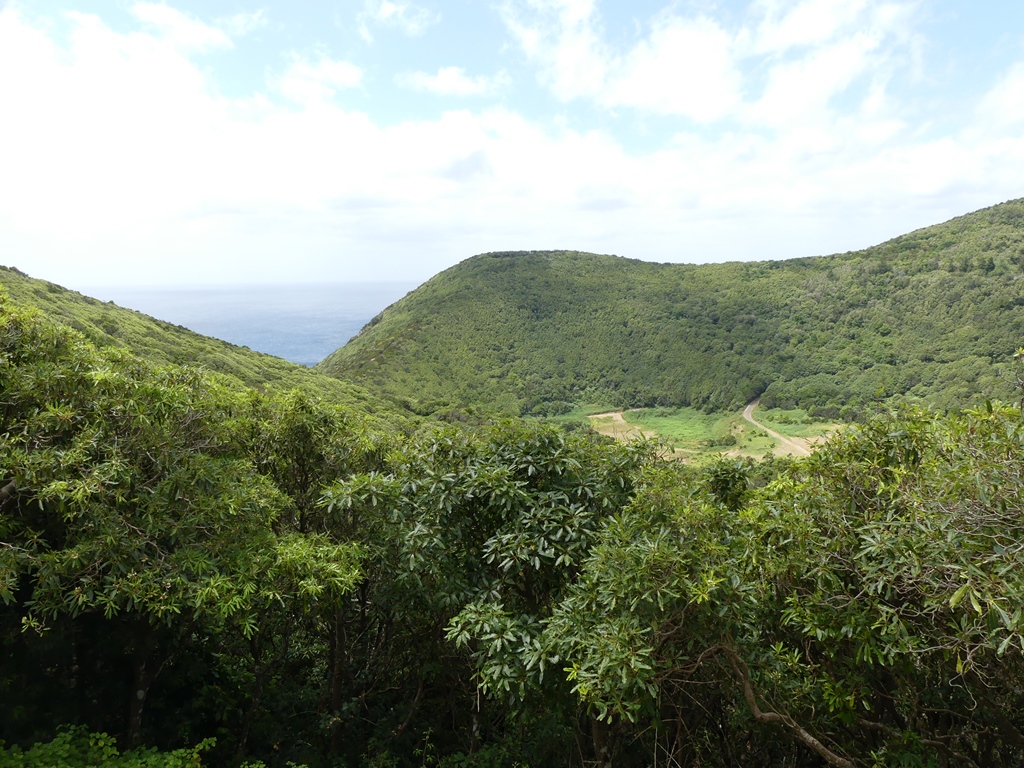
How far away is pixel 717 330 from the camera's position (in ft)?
346

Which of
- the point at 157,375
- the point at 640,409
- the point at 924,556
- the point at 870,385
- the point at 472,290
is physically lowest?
the point at 640,409

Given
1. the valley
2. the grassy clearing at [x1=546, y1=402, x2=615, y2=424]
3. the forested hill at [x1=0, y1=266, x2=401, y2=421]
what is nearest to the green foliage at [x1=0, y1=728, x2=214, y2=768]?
the forested hill at [x1=0, y1=266, x2=401, y2=421]

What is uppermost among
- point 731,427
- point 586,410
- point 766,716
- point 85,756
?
point 766,716

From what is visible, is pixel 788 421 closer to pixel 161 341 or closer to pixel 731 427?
pixel 731 427

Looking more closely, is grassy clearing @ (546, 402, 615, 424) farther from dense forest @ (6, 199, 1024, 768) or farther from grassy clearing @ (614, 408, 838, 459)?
dense forest @ (6, 199, 1024, 768)

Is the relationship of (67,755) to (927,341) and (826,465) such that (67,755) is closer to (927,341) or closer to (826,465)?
(826,465)

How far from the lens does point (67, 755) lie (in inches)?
166

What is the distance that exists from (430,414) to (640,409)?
154 ft

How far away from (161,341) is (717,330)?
94.5 metres

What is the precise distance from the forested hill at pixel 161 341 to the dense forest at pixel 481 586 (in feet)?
80.4

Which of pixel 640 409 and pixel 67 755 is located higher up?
pixel 67 755

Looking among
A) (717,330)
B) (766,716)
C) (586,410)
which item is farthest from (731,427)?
(766,716)

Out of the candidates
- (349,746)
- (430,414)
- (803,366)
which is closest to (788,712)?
(349,746)

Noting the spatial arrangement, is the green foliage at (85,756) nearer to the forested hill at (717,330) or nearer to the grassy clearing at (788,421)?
the forested hill at (717,330)
